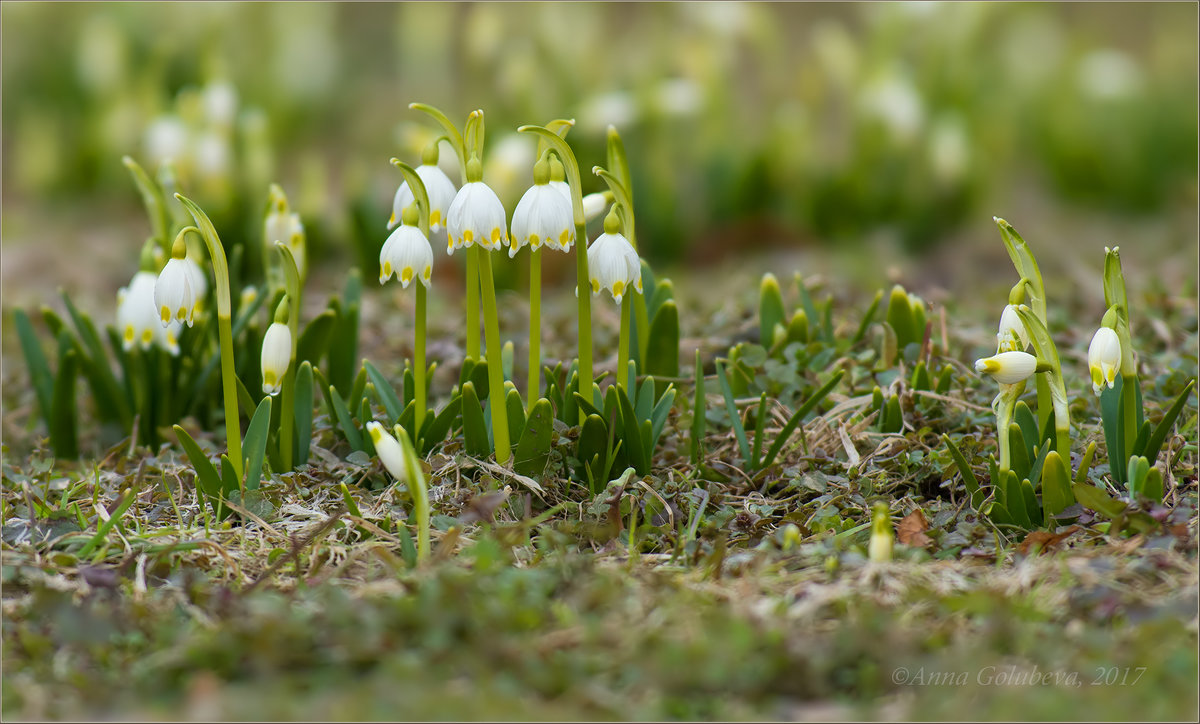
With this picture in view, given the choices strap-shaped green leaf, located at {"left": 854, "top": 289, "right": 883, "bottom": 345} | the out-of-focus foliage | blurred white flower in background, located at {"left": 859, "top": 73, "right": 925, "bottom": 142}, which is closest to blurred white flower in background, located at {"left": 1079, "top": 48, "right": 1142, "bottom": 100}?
the out-of-focus foliage

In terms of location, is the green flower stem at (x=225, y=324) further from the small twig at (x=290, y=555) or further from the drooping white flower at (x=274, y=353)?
the small twig at (x=290, y=555)

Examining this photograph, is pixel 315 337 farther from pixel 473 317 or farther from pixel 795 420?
pixel 795 420

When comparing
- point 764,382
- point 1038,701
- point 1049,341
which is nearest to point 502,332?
point 764,382

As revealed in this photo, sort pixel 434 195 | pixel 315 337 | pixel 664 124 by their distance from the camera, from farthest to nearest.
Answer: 1. pixel 664 124
2. pixel 315 337
3. pixel 434 195

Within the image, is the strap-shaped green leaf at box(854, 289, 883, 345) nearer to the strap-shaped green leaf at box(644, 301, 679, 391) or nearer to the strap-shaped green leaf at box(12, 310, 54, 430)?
the strap-shaped green leaf at box(644, 301, 679, 391)

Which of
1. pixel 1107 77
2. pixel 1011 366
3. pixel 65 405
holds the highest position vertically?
pixel 1107 77

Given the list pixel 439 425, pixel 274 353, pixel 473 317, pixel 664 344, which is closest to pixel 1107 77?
pixel 664 344
